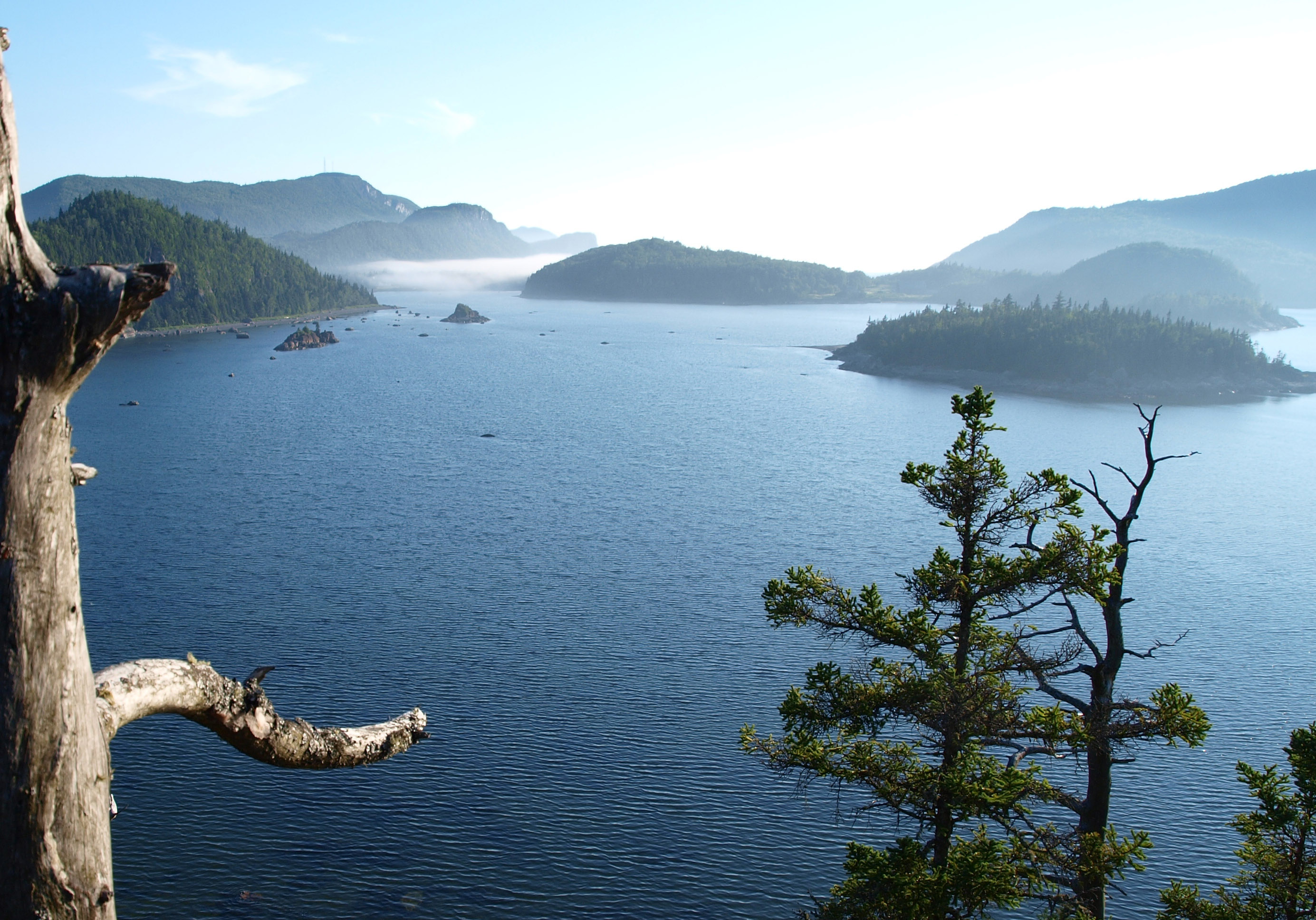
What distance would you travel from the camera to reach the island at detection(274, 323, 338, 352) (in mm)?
145750

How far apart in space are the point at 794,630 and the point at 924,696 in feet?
88.5

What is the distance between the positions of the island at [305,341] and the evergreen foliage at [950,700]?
5807 inches

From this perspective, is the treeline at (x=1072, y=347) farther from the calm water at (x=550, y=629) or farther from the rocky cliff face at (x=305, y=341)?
the rocky cliff face at (x=305, y=341)

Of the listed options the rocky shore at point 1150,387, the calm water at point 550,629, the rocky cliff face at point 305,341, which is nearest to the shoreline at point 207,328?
the rocky cliff face at point 305,341

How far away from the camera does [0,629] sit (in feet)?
8.42

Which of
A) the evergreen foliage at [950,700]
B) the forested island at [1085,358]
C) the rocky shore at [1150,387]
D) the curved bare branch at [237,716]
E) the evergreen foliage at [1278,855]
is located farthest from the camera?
the forested island at [1085,358]

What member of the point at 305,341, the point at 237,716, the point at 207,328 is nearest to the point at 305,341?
the point at 305,341

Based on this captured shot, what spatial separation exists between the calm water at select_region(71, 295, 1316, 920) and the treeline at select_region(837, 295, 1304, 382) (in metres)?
40.7

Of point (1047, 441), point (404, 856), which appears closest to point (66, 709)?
point (404, 856)

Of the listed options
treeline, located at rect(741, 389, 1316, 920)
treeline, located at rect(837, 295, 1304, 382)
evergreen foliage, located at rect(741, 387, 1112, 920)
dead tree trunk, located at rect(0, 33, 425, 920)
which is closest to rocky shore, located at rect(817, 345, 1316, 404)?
treeline, located at rect(837, 295, 1304, 382)

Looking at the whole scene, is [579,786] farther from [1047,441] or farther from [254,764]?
[1047,441]

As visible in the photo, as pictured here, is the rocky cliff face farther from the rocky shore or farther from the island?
the rocky shore

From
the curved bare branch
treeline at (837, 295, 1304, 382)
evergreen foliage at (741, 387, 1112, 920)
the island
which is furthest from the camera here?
the island

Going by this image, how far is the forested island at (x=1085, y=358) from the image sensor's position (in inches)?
4847
